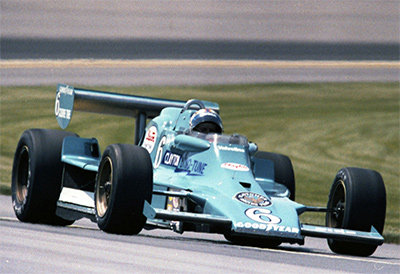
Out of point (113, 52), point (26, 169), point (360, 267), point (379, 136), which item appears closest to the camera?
point (360, 267)

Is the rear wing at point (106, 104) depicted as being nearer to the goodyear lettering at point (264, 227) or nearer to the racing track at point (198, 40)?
the goodyear lettering at point (264, 227)

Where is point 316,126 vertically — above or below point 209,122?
below

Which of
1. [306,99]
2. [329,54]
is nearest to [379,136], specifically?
[306,99]

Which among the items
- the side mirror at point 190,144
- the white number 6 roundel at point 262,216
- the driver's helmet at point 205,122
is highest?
the driver's helmet at point 205,122

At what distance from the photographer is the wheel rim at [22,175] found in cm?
1149

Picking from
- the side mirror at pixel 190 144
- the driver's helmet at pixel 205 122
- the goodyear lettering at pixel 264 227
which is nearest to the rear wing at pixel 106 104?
the driver's helmet at pixel 205 122

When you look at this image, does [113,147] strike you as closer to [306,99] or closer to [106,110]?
[106,110]

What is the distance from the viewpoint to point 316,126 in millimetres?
23266

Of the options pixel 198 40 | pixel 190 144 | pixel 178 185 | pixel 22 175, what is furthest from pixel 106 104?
pixel 198 40

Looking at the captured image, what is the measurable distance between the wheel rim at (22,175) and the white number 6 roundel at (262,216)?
3.57 meters

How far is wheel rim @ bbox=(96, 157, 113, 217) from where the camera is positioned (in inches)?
378

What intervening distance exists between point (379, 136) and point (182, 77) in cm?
745

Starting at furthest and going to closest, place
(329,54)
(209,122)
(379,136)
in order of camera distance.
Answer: (329,54) < (379,136) < (209,122)

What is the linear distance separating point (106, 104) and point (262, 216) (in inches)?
153
